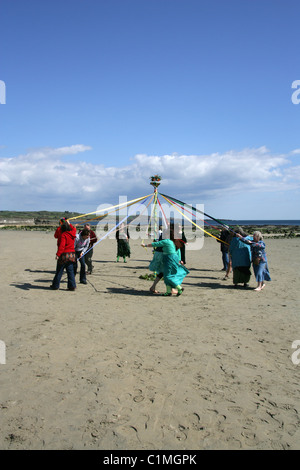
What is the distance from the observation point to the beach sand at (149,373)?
10.5ft

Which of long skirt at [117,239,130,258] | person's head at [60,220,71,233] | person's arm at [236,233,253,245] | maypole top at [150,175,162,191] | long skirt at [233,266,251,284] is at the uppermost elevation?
maypole top at [150,175,162,191]

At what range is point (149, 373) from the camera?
4.33m

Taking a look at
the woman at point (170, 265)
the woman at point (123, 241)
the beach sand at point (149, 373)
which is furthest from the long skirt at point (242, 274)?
the woman at point (123, 241)

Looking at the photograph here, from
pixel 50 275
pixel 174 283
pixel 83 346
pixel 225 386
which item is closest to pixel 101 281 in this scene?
pixel 50 275

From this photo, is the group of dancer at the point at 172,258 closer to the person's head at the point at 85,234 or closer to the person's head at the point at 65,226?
the person's head at the point at 65,226

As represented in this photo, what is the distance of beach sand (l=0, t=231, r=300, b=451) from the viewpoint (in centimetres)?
319

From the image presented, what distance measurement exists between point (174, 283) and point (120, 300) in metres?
1.45

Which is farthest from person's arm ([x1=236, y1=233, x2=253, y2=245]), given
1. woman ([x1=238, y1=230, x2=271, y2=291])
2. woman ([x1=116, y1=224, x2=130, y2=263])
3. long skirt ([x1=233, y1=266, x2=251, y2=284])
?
woman ([x1=116, y1=224, x2=130, y2=263])

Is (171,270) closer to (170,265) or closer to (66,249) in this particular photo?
(170,265)

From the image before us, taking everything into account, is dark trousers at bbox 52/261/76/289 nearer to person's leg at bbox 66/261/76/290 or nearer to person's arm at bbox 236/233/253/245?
person's leg at bbox 66/261/76/290

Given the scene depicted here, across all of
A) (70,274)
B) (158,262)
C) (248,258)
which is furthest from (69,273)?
(248,258)

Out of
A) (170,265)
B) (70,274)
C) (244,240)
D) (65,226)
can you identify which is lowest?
(70,274)

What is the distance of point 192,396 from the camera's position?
3.80 meters
